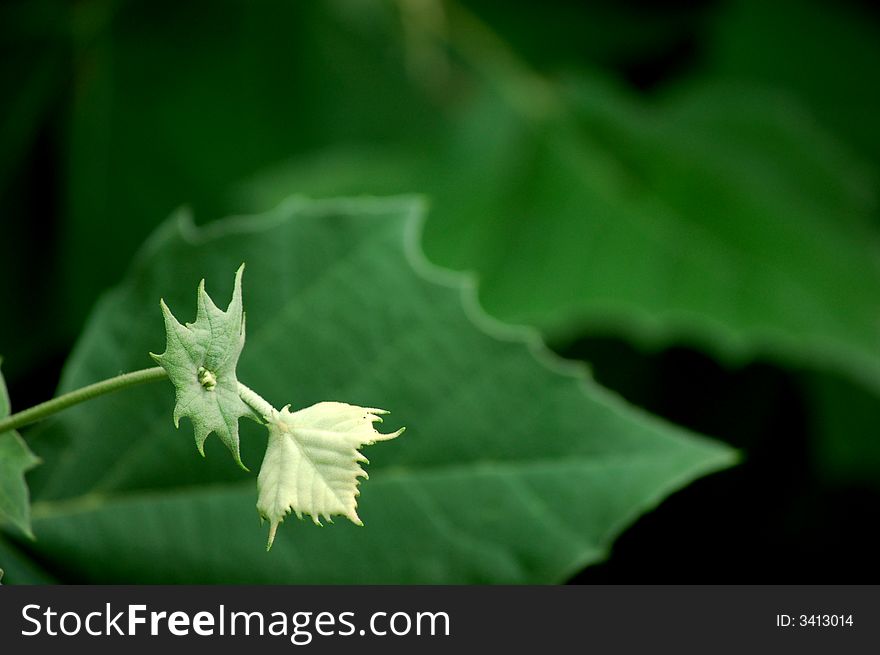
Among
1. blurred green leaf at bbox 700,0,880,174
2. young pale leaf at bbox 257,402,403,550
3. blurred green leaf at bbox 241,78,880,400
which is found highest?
blurred green leaf at bbox 700,0,880,174

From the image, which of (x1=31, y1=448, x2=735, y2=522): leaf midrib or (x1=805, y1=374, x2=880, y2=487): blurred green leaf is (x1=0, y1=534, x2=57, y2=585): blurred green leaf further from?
(x1=805, y1=374, x2=880, y2=487): blurred green leaf

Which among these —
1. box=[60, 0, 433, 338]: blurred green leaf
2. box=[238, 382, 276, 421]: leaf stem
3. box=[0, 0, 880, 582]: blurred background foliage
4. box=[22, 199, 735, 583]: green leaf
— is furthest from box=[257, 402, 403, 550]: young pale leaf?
box=[60, 0, 433, 338]: blurred green leaf

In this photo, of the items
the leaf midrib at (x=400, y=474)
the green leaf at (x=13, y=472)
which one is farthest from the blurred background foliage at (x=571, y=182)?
the green leaf at (x=13, y=472)

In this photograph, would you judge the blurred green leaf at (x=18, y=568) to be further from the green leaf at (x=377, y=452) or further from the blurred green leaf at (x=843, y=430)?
the blurred green leaf at (x=843, y=430)

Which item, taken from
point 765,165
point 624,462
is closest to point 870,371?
point 765,165

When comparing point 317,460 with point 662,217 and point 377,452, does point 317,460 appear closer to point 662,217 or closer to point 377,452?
point 377,452

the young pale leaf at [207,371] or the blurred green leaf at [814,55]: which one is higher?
the blurred green leaf at [814,55]

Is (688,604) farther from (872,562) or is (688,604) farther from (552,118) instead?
(552,118)

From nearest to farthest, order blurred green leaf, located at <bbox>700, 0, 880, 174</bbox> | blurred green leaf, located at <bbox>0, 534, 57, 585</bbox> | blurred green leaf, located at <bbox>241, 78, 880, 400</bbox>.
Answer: blurred green leaf, located at <bbox>0, 534, 57, 585</bbox> → blurred green leaf, located at <bbox>241, 78, 880, 400</bbox> → blurred green leaf, located at <bbox>700, 0, 880, 174</bbox>
